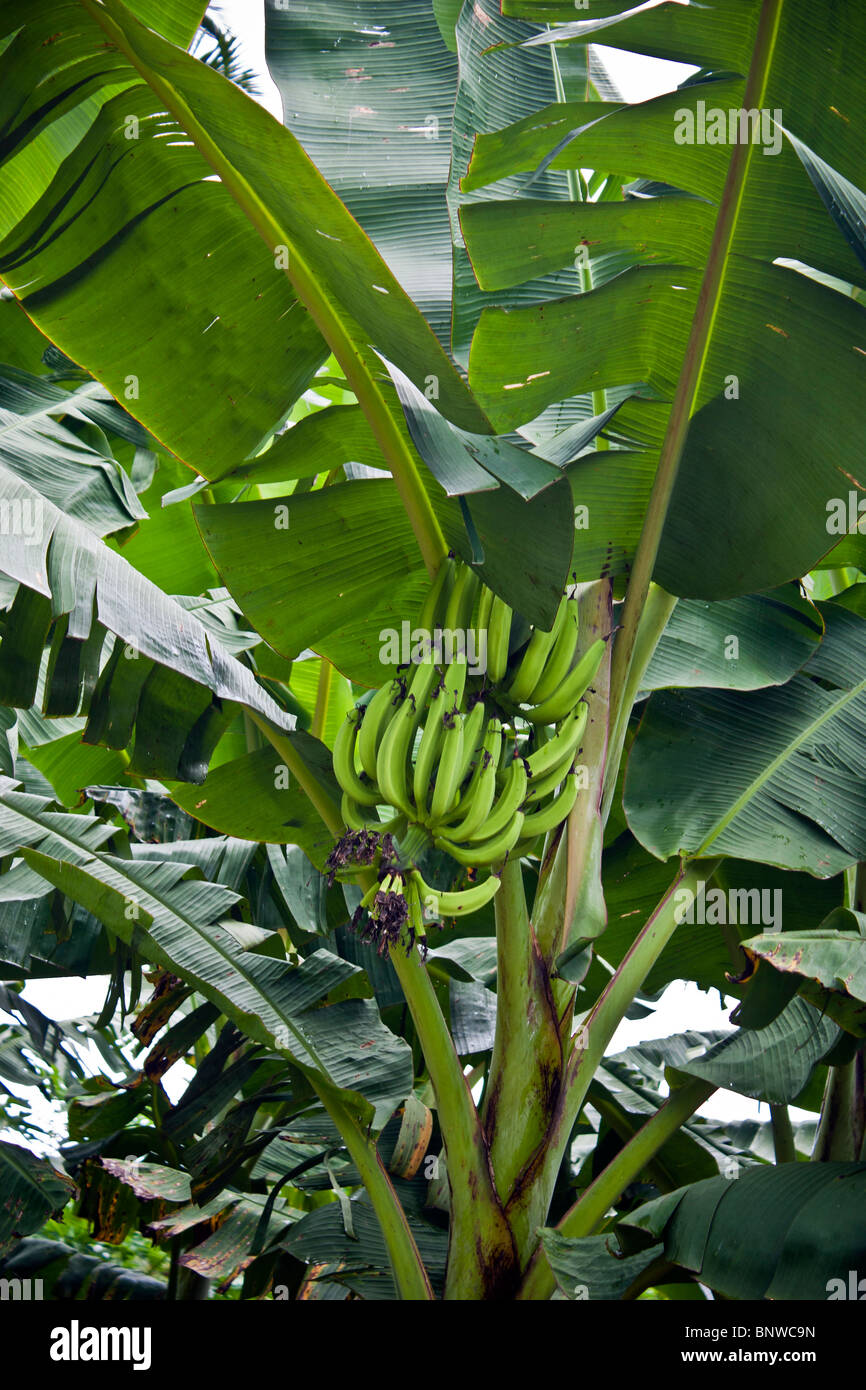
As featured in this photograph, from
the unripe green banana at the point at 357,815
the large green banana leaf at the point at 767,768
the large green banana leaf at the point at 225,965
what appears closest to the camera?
the unripe green banana at the point at 357,815

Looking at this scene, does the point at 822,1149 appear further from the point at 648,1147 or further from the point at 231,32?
the point at 231,32

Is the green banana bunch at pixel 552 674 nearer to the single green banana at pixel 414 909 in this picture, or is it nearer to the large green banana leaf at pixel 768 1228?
the single green banana at pixel 414 909

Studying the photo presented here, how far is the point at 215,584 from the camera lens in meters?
3.02

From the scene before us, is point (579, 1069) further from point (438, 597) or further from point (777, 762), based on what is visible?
point (438, 597)

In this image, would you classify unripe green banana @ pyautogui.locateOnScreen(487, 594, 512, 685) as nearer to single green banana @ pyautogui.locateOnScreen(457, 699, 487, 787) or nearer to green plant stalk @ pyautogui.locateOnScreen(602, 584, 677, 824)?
single green banana @ pyautogui.locateOnScreen(457, 699, 487, 787)

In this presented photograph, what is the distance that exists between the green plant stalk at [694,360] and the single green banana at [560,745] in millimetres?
223

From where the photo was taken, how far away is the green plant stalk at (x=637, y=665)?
6.90 feet

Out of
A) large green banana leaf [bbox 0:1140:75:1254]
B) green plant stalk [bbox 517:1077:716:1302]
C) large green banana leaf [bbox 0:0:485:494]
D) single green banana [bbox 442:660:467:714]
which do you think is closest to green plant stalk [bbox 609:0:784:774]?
single green banana [bbox 442:660:467:714]

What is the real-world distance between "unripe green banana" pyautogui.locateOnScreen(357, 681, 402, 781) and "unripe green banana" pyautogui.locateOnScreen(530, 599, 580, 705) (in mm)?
258

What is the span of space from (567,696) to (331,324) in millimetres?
784

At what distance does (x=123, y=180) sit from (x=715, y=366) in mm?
1126

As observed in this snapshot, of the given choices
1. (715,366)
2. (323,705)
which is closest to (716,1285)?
(715,366)
